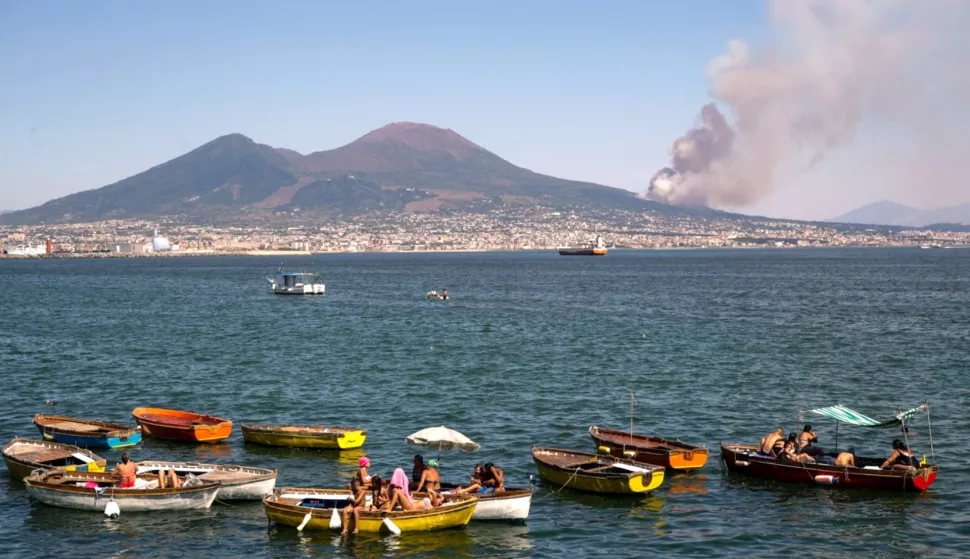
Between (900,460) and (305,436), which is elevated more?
(900,460)

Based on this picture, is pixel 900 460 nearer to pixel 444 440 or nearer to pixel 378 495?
pixel 444 440

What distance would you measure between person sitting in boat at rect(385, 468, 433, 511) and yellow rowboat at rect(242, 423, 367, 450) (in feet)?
30.9

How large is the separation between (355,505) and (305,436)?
1029 centimetres

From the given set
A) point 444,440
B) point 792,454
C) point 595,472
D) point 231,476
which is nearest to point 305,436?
point 231,476

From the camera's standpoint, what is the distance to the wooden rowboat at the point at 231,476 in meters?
32.0

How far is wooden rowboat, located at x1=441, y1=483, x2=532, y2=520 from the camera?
30.3 metres

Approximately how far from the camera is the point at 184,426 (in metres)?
40.5

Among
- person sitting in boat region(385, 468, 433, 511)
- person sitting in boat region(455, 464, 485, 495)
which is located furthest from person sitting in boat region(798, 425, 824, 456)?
person sitting in boat region(385, 468, 433, 511)

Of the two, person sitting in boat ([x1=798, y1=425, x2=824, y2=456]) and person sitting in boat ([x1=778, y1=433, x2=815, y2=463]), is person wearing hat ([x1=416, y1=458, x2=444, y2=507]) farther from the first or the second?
person sitting in boat ([x1=798, y1=425, x2=824, y2=456])

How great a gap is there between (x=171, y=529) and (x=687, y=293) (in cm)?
11419

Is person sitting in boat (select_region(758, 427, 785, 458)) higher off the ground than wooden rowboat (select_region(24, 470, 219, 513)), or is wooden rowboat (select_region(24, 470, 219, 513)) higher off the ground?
person sitting in boat (select_region(758, 427, 785, 458))

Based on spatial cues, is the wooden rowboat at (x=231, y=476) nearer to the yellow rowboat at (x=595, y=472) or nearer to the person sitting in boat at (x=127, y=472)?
the person sitting in boat at (x=127, y=472)

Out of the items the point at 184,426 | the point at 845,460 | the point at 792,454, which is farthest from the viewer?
the point at 184,426

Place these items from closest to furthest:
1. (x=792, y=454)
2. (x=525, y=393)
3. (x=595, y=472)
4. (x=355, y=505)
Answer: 1. (x=355, y=505)
2. (x=595, y=472)
3. (x=792, y=454)
4. (x=525, y=393)
